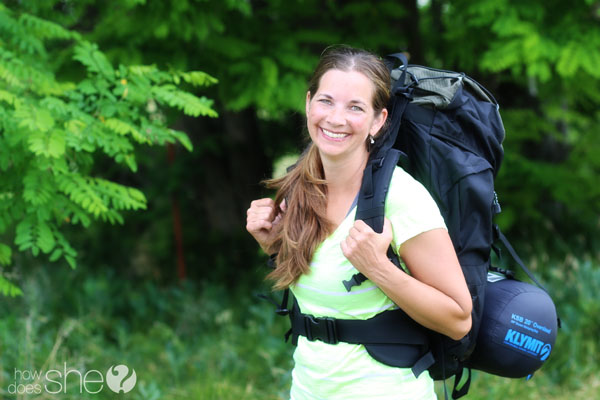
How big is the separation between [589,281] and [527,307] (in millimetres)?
3564

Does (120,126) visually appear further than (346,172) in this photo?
Yes

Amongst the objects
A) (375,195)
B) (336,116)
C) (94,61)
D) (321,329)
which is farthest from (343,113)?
(94,61)

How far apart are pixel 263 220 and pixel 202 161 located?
17.7ft

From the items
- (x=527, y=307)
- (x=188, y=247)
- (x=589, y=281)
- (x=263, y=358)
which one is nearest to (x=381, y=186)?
(x=527, y=307)

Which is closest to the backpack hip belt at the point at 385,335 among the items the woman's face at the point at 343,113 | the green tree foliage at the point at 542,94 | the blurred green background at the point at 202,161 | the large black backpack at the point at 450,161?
the large black backpack at the point at 450,161

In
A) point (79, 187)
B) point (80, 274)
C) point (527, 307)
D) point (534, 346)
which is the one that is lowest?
point (80, 274)

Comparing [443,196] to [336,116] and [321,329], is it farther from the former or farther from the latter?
[321,329]

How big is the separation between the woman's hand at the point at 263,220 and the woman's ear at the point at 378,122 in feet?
1.74

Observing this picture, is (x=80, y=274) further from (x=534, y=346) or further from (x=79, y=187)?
(x=534, y=346)

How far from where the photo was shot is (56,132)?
281 centimetres

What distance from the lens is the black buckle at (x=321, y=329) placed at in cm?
205

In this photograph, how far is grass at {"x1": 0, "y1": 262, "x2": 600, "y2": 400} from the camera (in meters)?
4.34

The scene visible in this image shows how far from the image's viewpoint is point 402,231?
1.92m

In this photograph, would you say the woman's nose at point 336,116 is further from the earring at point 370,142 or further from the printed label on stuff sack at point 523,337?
the printed label on stuff sack at point 523,337
